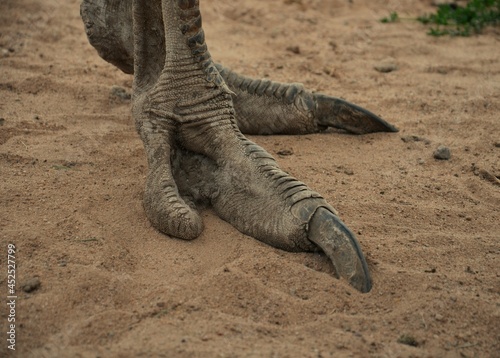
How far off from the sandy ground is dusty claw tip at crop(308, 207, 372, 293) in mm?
58

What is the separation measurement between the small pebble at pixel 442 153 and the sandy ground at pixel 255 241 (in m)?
0.05

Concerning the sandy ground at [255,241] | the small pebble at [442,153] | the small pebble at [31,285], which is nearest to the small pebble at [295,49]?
the sandy ground at [255,241]

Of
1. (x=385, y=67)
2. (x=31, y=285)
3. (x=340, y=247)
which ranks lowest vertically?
(x=31, y=285)

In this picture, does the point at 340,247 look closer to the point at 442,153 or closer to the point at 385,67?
the point at 442,153

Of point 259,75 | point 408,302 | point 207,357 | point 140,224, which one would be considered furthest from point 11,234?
point 259,75

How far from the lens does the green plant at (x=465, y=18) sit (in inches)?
225

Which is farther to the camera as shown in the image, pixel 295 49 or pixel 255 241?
pixel 295 49

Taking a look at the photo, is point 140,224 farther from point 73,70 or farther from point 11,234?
point 73,70

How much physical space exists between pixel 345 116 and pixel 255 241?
1.29 meters

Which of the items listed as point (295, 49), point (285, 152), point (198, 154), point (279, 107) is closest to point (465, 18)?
point (295, 49)

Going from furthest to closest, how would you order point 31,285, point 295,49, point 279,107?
point 295,49 → point 279,107 → point 31,285

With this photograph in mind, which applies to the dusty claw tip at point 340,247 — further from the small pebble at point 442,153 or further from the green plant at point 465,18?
the green plant at point 465,18

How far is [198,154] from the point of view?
9.82 ft

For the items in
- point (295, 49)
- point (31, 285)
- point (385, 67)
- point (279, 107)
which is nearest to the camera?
point (31, 285)
